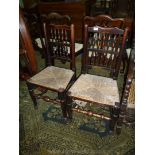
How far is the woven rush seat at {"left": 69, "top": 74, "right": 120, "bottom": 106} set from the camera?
158cm

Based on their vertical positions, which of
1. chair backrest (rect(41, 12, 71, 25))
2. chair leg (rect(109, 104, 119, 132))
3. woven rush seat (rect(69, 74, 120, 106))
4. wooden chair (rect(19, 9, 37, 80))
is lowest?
chair leg (rect(109, 104, 119, 132))

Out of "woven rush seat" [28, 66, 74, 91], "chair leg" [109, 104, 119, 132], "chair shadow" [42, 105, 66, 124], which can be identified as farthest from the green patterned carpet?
"woven rush seat" [28, 66, 74, 91]

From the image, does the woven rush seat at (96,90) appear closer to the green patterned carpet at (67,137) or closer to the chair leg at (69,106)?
the chair leg at (69,106)

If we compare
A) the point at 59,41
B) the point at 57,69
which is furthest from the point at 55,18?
the point at 57,69

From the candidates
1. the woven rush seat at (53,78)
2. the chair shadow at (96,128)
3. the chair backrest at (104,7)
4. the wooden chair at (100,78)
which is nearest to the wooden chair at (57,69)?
the woven rush seat at (53,78)

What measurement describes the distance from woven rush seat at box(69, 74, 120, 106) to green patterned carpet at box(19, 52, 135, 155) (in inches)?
18.7

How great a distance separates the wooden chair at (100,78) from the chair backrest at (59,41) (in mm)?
164

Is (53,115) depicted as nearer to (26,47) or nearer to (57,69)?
(57,69)

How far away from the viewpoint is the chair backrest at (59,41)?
181cm

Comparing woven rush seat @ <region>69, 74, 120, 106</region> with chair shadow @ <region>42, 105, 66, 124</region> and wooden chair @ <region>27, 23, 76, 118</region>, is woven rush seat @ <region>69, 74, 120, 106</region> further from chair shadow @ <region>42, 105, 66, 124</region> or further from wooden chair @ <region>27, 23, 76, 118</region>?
chair shadow @ <region>42, 105, 66, 124</region>

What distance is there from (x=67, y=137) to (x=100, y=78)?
74cm

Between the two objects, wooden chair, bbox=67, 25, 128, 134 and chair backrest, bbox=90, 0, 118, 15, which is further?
chair backrest, bbox=90, 0, 118, 15
